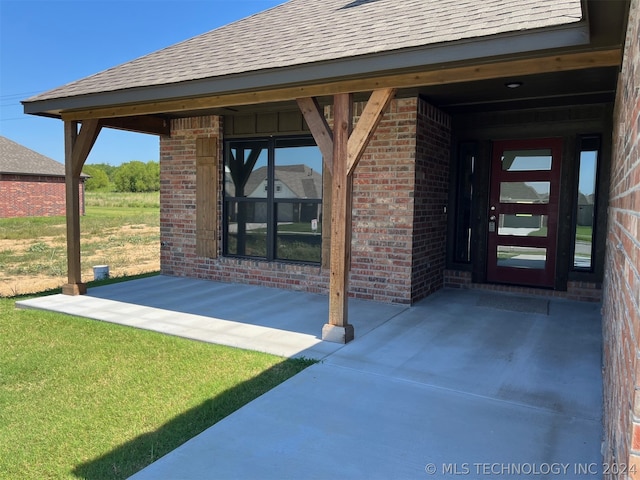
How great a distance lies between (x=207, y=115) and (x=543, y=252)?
18.5 feet

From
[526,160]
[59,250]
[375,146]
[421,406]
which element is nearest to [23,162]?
[59,250]

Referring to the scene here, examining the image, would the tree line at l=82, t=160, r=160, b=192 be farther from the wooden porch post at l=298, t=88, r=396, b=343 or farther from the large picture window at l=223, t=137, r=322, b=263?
the wooden porch post at l=298, t=88, r=396, b=343

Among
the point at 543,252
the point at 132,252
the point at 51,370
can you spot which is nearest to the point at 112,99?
the point at 51,370

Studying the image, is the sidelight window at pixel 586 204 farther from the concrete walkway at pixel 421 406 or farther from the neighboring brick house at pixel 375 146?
the concrete walkway at pixel 421 406

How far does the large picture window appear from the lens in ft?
23.4

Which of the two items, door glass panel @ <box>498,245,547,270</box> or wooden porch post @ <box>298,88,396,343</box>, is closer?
wooden porch post @ <box>298,88,396,343</box>

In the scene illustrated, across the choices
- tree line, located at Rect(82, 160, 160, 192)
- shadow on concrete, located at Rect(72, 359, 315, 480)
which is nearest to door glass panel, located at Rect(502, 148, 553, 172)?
shadow on concrete, located at Rect(72, 359, 315, 480)

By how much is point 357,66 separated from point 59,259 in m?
11.3

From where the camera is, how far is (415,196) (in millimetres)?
6254

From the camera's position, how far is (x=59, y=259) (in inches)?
493

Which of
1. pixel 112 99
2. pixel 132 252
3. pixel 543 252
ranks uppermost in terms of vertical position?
pixel 112 99

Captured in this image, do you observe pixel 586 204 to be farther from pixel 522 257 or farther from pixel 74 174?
pixel 74 174

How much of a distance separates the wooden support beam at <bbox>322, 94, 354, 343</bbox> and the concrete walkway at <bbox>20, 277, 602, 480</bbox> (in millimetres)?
244

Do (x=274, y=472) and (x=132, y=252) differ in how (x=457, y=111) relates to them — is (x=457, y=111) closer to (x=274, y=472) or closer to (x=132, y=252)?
(x=274, y=472)
